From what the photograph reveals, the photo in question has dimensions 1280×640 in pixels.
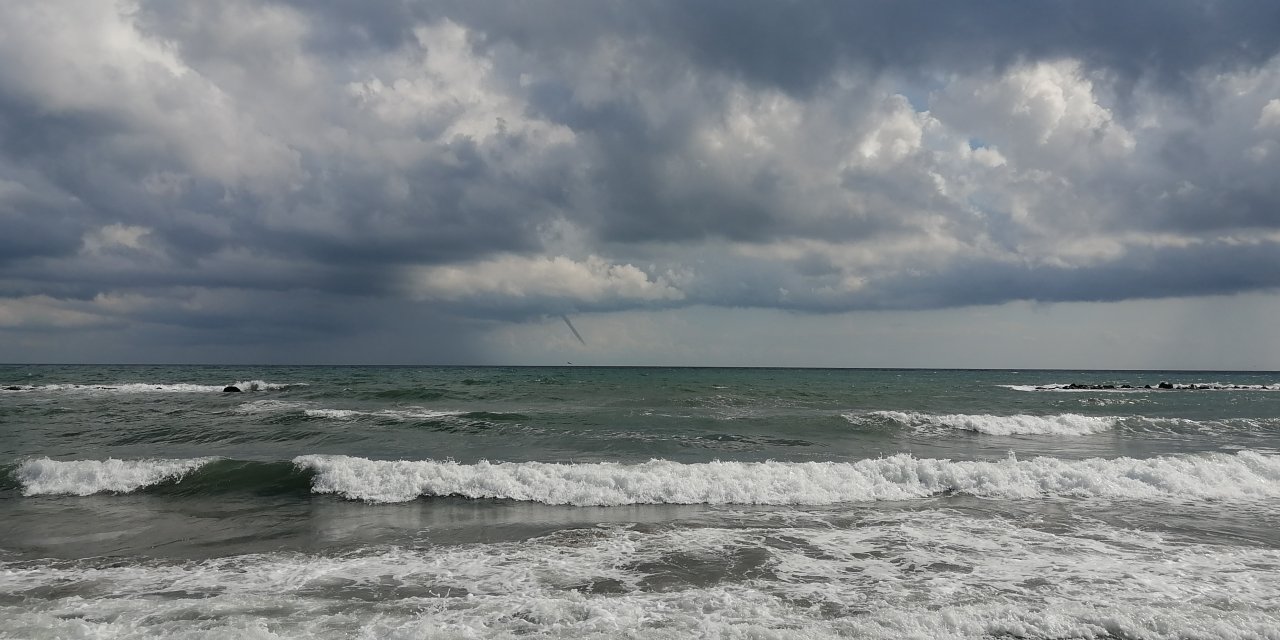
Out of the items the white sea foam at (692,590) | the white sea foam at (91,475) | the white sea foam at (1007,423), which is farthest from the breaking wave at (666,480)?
the white sea foam at (1007,423)

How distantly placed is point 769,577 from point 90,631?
749 centimetres

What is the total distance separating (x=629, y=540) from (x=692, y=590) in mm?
2567

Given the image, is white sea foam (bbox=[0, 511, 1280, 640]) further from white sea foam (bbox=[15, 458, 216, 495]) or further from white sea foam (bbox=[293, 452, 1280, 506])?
white sea foam (bbox=[15, 458, 216, 495])

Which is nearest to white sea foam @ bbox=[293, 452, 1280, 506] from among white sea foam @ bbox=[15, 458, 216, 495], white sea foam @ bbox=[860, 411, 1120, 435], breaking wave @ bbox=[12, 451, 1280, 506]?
breaking wave @ bbox=[12, 451, 1280, 506]

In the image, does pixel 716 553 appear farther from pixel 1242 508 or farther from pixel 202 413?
pixel 202 413

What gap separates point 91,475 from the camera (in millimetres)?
14617

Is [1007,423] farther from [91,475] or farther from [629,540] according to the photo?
[91,475]

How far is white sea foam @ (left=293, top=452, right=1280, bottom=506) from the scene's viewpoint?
44.0ft

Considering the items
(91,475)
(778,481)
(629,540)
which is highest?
(778,481)

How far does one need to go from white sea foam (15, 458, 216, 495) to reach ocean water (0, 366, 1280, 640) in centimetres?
5

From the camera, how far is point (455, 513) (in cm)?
1224

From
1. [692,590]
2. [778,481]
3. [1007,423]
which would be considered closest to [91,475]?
[692,590]

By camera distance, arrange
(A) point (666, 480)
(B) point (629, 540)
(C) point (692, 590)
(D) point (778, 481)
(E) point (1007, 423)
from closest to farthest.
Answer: (C) point (692, 590), (B) point (629, 540), (A) point (666, 480), (D) point (778, 481), (E) point (1007, 423)

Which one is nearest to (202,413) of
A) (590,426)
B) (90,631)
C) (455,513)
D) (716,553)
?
(590,426)
